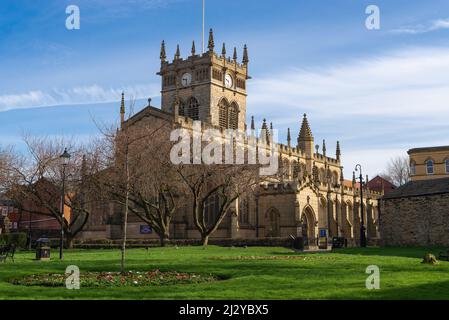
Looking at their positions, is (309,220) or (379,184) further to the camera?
(379,184)

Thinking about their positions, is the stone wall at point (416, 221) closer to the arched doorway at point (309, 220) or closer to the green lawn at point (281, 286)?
the arched doorway at point (309, 220)

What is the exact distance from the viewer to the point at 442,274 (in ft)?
54.2

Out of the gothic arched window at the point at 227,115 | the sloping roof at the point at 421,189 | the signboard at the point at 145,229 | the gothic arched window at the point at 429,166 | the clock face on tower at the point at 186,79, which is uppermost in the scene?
the clock face on tower at the point at 186,79

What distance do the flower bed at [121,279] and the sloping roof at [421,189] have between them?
26.9 metres

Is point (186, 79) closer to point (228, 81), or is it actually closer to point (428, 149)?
point (228, 81)

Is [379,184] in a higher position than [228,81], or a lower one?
lower

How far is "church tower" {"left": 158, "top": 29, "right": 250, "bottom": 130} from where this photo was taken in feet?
221

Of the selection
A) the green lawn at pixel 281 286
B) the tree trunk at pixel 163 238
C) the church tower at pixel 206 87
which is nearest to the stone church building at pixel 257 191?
the church tower at pixel 206 87

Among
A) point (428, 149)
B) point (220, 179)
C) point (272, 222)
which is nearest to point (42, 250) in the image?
point (220, 179)

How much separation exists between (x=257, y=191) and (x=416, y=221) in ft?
63.6

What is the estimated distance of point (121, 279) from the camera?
15.0 meters

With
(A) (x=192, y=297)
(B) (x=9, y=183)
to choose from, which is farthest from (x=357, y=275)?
(B) (x=9, y=183)

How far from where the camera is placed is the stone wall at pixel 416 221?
37.1m
